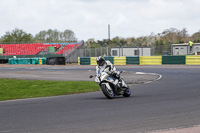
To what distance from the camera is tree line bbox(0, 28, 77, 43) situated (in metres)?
76.9

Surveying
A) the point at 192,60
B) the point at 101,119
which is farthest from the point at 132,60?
the point at 101,119

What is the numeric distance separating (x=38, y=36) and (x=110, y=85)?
89.1 metres

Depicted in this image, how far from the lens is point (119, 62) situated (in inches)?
1624

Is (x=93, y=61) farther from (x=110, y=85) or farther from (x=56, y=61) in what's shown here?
(x=110, y=85)

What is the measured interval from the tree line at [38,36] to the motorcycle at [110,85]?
206ft

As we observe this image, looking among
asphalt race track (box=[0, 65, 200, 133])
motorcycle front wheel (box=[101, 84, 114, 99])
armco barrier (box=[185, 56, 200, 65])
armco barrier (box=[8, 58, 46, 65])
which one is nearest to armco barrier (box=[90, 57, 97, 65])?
armco barrier (box=[8, 58, 46, 65])

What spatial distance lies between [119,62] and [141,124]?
34.7 metres

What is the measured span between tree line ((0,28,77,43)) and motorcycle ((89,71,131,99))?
62.9 metres

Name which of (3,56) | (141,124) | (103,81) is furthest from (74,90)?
(3,56)

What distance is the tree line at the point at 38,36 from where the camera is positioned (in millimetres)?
76944

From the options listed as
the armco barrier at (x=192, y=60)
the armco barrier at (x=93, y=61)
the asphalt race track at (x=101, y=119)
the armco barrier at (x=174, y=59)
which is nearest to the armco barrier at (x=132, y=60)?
the armco barrier at (x=174, y=59)

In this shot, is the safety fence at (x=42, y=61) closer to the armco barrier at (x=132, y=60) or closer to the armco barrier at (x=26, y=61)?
the armco barrier at (x=26, y=61)

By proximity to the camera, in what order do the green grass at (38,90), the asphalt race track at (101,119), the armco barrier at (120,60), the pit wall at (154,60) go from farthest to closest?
1. the armco barrier at (120,60)
2. the pit wall at (154,60)
3. the green grass at (38,90)
4. the asphalt race track at (101,119)

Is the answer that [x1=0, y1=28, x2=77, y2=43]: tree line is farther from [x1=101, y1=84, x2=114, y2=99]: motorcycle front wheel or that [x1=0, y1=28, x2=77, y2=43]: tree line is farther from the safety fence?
[x1=101, y1=84, x2=114, y2=99]: motorcycle front wheel
